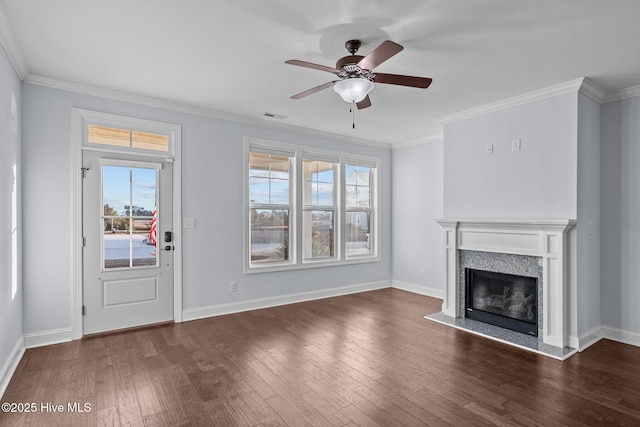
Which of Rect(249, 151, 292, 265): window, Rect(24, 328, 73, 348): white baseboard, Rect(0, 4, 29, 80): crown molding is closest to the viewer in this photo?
Rect(0, 4, 29, 80): crown molding

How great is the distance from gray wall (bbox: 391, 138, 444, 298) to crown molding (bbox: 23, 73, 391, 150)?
3.48 feet

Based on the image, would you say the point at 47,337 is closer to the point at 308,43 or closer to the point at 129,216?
the point at 129,216

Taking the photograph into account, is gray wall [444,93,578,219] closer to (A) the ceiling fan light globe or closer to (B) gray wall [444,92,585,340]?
(B) gray wall [444,92,585,340]

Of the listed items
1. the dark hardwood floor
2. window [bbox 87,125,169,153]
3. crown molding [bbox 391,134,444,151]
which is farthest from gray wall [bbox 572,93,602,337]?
window [bbox 87,125,169,153]

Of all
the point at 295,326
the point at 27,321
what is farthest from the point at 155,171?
the point at 295,326

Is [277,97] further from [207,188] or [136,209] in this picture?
[136,209]

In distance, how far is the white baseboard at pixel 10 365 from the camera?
8.51 feet

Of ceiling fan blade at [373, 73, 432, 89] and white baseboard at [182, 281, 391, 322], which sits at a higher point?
ceiling fan blade at [373, 73, 432, 89]

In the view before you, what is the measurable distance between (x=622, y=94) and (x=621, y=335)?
2568 millimetres

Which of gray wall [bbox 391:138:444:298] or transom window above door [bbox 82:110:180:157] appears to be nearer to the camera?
transom window above door [bbox 82:110:180:157]

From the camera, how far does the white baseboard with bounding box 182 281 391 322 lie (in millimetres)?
4387

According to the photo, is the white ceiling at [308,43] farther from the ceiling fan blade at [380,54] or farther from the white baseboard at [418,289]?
the white baseboard at [418,289]

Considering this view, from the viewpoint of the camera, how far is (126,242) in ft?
13.0

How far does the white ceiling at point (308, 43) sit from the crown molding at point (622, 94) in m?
0.09
